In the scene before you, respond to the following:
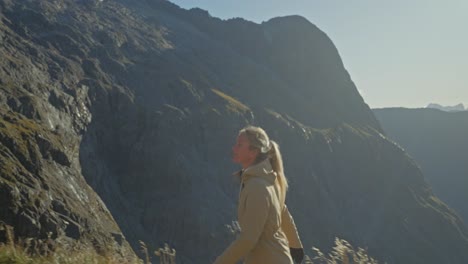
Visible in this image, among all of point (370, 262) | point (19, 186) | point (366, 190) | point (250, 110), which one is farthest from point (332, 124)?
point (370, 262)

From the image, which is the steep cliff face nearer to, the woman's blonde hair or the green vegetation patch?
the green vegetation patch

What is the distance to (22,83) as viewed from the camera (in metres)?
100

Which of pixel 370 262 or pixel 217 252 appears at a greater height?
pixel 370 262

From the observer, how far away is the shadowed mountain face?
102562 mm

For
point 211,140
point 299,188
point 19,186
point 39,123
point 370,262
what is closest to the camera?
point 370,262

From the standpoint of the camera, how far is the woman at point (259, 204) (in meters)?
5.70

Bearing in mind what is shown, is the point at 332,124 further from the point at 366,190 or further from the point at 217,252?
the point at 217,252

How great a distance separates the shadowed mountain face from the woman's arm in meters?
66.8

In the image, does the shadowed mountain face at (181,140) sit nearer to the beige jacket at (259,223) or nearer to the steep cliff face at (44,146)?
the steep cliff face at (44,146)

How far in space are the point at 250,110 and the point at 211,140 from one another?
25.1 metres

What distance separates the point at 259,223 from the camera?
18.8ft

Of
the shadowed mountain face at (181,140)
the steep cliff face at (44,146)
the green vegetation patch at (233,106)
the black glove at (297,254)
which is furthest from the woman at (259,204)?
the green vegetation patch at (233,106)

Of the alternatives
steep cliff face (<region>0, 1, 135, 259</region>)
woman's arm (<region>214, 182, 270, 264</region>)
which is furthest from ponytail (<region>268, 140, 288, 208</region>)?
steep cliff face (<region>0, 1, 135, 259</region>)

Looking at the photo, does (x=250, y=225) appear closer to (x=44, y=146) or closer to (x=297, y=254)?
(x=297, y=254)
